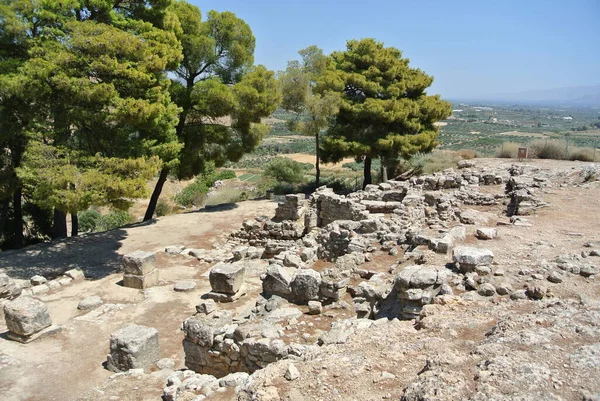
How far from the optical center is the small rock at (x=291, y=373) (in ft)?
16.7

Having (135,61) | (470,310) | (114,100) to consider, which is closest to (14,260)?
(114,100)

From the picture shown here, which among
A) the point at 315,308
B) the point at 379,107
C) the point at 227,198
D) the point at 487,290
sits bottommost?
the point at 227,198

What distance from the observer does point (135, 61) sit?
45.1 feet

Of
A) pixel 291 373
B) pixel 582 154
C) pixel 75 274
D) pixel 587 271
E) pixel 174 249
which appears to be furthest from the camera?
pixel 582 154

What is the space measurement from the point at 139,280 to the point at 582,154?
24.3 m

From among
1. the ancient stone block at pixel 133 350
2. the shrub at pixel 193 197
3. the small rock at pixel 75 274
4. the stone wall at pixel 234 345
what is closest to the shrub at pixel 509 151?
the shrub at pixel 193 197

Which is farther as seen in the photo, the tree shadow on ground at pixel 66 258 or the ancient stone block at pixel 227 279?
the tree shadow on ground at pixel 66 258

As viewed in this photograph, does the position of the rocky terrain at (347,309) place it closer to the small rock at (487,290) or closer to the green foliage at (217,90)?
the small rock at (487,290)

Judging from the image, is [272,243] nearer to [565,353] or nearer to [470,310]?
[470,310]

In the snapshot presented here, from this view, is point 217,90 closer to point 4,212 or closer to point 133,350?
point 4,212

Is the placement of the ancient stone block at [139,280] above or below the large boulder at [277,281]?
below

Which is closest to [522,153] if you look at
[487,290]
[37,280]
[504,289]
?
[504,289]

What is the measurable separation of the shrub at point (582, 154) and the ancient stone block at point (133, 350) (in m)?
25.0

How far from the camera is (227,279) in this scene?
10320 mm
